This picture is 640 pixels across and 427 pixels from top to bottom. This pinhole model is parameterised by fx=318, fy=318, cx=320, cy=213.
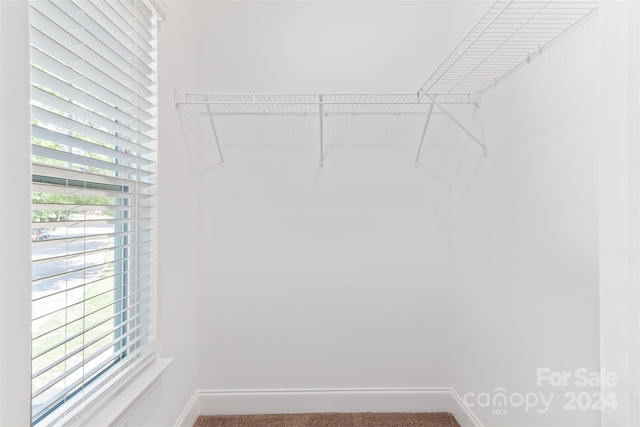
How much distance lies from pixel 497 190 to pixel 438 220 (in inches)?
19.1

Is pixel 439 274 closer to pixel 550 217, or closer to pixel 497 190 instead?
pixel 497 190

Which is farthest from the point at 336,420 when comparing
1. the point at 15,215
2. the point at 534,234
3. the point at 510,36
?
the point at 510,36

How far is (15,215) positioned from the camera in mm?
659

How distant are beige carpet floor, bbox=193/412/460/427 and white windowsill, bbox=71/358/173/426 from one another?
0.72 metres

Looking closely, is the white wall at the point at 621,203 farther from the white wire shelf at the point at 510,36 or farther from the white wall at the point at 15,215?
the white wall at the point at 15,215

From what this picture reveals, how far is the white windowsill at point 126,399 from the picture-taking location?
0.99 meters

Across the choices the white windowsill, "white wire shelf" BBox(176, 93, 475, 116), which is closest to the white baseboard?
the white windowsill

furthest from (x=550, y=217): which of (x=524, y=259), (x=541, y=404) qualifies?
(x=541, y=404)

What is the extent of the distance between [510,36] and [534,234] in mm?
731

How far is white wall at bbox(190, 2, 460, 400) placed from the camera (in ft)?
6.16

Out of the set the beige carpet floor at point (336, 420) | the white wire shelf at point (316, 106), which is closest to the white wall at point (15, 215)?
the white wire shelf at point (316, 106)

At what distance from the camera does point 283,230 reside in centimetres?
189

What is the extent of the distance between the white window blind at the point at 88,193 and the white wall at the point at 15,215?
0.09m

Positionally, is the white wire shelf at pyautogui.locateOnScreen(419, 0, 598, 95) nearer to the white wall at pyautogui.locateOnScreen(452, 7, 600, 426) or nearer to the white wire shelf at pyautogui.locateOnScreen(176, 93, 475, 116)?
the white wall at pyautogui.locateOnScreen(452, 7, 600, 426)
